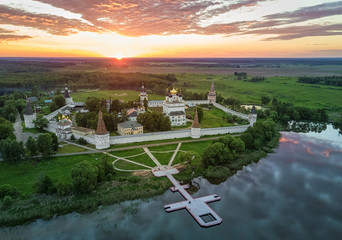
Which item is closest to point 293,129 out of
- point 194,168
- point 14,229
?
point 194,168

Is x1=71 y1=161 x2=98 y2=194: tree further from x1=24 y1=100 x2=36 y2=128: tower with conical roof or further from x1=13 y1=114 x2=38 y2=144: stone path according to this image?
x1=24 y1=100 x2=36 y2=128: tower with conical roof

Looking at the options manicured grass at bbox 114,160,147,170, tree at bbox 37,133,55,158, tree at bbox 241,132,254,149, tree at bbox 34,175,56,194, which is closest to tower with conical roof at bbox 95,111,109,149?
manicured grass at bbox 114,160,147,170

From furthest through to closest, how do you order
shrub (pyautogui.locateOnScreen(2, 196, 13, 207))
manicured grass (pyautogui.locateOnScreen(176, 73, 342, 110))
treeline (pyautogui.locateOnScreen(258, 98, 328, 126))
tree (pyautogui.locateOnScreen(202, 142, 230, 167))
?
manicured grass (pyautogui.locateOnScreen(176, 73, 342, 110)) < treeline (pyautogui.locateOnScreen(258, 98, 328, 126)) < tree (pyautogui.locateOnScreen(202, 142, 230, 167)) < shrub (pyautogui.locateOnScreen(2, 196, 13, 207))

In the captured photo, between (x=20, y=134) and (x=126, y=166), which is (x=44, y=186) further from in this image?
(x=20, y=134)

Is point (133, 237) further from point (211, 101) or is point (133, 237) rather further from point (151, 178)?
point (211, 101)

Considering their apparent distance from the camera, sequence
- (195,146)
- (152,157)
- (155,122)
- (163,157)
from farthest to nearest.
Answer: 1. (155,122)
2. (195,146)
3. (163,157)
4. (152,157)

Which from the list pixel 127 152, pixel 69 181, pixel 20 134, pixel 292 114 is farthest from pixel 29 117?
pixel 292 114
